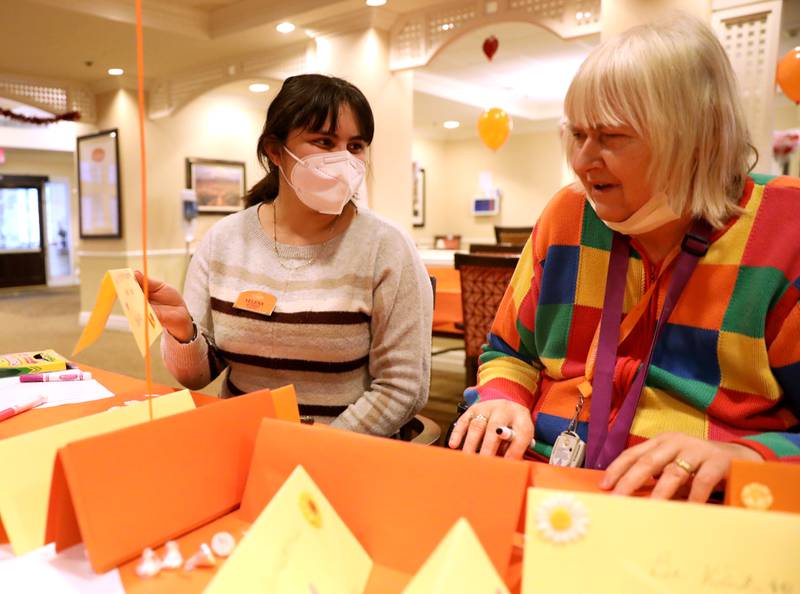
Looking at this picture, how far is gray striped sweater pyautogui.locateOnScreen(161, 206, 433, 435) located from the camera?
1334 millimetres

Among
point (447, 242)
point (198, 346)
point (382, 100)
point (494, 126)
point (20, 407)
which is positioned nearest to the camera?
point (20, 407)

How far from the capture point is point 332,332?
1.33 metres

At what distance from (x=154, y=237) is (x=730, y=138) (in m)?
6.95

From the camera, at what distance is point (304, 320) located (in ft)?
4.36

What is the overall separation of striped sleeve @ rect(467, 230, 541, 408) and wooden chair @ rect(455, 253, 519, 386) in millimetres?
1822

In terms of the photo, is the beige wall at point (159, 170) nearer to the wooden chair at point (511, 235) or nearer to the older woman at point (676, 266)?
the wooden chair at point (511, 235)

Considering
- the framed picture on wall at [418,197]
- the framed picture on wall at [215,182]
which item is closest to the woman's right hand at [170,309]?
the framed picture on wall at [215,182]

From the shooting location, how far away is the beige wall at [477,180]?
10320 millimetres

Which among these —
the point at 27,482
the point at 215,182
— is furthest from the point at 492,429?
the point at 215,182

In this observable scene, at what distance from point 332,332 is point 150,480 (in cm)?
76

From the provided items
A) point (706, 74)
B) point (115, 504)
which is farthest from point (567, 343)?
point (115, 504)

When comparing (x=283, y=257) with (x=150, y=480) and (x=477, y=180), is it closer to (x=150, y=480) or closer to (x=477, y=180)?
(x=150, y=480)

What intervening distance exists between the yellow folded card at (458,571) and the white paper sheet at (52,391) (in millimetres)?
933

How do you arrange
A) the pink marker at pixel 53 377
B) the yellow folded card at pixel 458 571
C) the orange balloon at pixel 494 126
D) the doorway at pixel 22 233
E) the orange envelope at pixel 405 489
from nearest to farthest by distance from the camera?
the yellow folded card at pixel 458 571 → the orange envelope at pixel 405 489 → the pink marker at pixel 53 377 → the orange balloon at pixel 494 126 → the doorway at pixel 22 233
